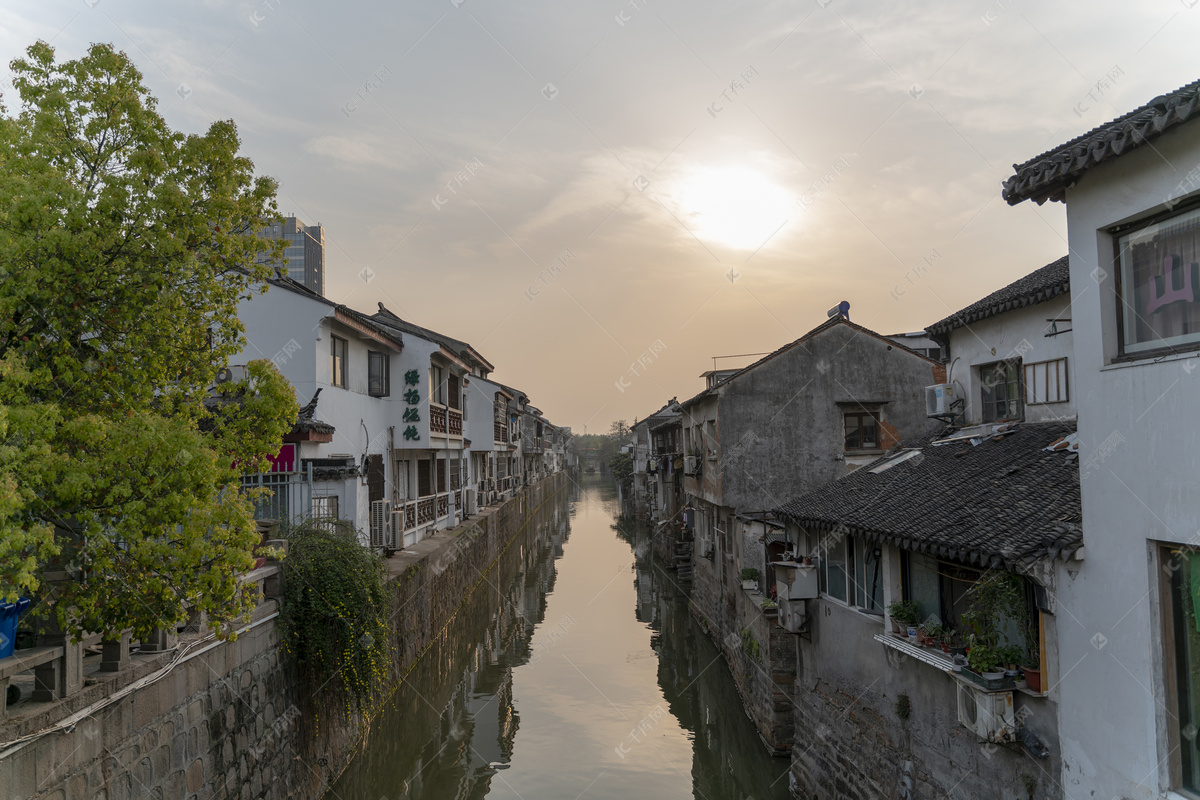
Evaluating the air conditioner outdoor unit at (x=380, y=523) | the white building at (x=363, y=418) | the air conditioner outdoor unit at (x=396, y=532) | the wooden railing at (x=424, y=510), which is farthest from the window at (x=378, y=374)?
the wooden railing at (x=424, y=510)

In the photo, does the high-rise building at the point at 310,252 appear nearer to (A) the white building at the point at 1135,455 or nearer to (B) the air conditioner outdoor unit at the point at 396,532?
(B) the air conditioner outdoor unit at the point at 396,532

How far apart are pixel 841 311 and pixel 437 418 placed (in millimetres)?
11874

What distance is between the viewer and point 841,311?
1783 cm

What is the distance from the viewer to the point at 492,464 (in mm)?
37812

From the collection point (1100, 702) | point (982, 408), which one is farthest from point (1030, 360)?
point (1100, 702)

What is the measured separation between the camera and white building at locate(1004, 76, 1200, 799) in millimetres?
4957

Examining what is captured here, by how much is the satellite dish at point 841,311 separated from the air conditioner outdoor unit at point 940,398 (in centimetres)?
504

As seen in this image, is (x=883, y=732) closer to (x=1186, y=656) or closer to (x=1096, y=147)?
(x=1186, y=656)

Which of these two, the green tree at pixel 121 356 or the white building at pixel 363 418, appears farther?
the white building at pixel 363 418

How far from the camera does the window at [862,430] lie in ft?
56.7

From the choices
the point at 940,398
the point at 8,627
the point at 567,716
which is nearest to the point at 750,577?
the point at 567,716

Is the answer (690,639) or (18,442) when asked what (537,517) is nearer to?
(690,639)

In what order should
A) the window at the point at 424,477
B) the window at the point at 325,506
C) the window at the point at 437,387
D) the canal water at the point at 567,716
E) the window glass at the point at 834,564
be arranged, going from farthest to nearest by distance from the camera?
A: 1. the window at the point at 424,477
2. the window at the point at 437,387
3. the window at the point at 325,506
4. the canal water at the point at 567,716
5. the window glass at the point at 834,564

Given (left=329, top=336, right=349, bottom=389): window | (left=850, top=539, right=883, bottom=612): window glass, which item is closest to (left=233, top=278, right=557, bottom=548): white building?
(left=329, top=336, right=349, bottom=389): window
